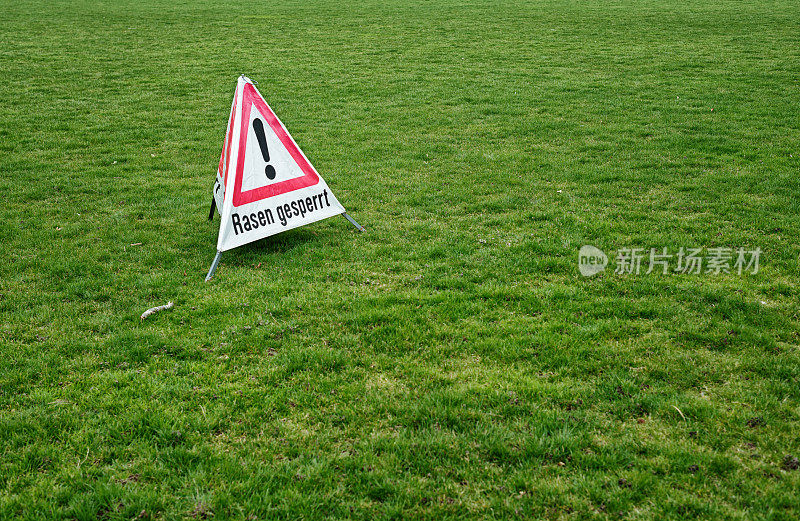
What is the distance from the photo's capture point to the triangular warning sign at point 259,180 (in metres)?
7.68

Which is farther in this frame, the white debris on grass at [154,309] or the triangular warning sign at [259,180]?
the triangular warning sign at [259,180]

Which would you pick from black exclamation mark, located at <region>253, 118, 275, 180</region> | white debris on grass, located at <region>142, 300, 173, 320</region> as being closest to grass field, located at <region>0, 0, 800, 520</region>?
white debris on grass, located at <region>142, 300, 173, 320</region>

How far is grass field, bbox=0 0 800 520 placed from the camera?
163 inches

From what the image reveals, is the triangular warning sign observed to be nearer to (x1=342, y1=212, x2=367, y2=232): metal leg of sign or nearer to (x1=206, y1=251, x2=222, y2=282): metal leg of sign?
(x1=206, y1=251, x2=222, y2=282): metal leg of sign

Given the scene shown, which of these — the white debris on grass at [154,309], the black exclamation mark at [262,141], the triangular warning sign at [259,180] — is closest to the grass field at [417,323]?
the white debris on grass at [154,309]

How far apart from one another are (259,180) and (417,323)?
3.25 meters

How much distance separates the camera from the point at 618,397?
16.1 ft

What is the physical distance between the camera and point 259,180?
26.0 ft

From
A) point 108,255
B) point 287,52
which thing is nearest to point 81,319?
point 108,255

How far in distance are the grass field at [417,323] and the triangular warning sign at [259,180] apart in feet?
1.53

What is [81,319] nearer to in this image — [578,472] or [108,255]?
[108,255]

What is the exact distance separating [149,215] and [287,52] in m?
16.8

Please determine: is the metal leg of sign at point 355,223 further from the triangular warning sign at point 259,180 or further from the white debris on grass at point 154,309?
the white debris on grass at point 154,309

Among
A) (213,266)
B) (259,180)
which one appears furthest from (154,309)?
(259,180)
